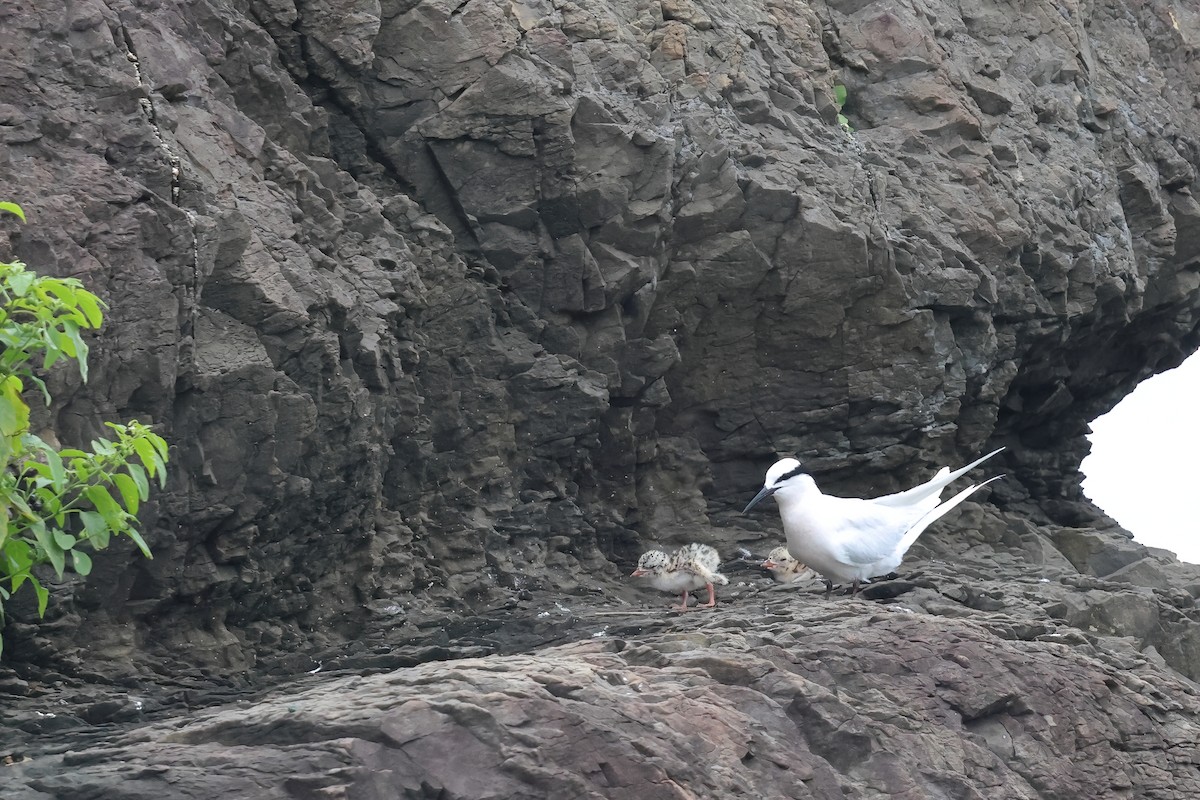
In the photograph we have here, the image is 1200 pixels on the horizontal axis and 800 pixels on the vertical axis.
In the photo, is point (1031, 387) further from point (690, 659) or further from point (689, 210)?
point (690, 659)

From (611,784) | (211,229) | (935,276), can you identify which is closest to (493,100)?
(211,229)

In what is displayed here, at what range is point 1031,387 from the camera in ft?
51.4

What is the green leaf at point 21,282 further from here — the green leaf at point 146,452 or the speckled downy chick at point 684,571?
the speckled downy chick at point 684,571

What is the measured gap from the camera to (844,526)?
9273mm

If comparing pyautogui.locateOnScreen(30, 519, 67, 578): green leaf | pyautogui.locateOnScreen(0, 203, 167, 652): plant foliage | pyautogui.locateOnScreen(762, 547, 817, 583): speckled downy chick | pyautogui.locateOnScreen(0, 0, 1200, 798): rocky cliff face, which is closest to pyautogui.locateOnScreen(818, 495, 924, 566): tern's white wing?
pyautogui.locateOnScreen(0, 0, 1200, 798): rocky cliff face

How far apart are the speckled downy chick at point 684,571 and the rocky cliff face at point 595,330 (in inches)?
12.1

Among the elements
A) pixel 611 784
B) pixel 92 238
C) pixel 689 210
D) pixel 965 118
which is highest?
pixel 965 118

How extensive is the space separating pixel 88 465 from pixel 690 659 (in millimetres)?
2839

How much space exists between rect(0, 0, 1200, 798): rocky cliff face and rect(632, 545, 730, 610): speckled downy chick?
0.31 metres

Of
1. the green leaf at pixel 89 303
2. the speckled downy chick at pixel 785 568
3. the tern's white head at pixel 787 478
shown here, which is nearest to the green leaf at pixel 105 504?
the green leaf at pixel 89 303

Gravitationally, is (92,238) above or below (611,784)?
above

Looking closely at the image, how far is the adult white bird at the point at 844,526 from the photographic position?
9.26 metres

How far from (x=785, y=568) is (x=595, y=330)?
92.4 inches

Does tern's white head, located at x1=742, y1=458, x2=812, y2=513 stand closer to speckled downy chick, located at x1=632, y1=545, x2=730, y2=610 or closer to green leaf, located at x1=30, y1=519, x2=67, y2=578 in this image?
speckled downy chick, located at x1=632, y1=545, x2=730, y2=610
